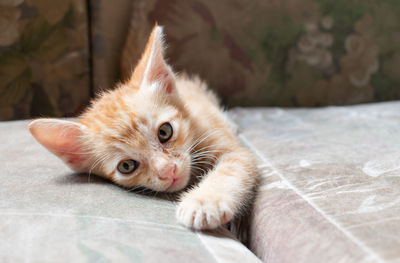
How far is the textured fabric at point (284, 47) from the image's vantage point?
5.85 ft

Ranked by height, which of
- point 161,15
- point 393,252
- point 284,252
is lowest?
point 284,252

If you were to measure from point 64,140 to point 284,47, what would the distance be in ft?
4.29

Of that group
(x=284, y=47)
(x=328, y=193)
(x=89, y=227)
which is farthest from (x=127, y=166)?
(x=284, y=47)

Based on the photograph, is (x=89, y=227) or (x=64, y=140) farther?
(x=64, y=140)

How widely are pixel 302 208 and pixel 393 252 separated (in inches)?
9.3

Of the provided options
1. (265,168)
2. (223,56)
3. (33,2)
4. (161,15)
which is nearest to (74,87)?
(33,2)

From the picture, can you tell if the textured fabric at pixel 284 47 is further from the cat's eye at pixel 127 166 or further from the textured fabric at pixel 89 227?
the textured fabric at pixel 89 227

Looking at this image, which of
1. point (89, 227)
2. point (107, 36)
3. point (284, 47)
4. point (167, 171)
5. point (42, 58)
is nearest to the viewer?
point (89, 227)

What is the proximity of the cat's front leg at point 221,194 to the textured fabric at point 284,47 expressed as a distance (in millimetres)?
810

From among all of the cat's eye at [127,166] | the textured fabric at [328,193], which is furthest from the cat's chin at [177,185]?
the textured fabric at [328,193]

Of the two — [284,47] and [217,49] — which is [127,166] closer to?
[217,49]

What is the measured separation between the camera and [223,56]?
6.11ft

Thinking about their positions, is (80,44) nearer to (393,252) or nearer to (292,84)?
(292,84)

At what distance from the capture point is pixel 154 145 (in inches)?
39.8
